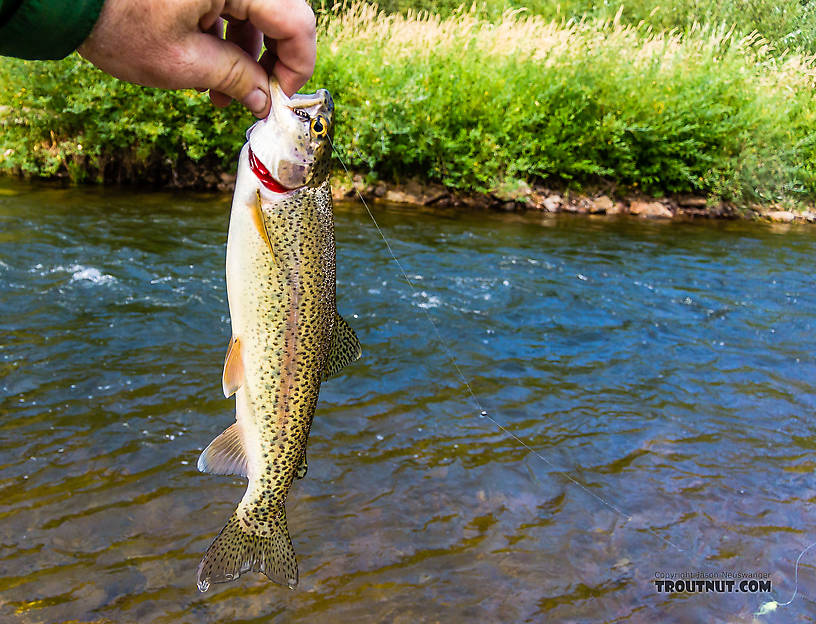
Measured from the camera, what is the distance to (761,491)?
466 cm

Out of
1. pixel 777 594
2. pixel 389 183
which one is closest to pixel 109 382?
pixel 777 594

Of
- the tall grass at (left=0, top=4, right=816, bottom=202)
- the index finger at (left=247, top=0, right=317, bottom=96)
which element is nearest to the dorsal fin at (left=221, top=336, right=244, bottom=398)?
the index finger at (left=247, top=0, right=317, bottom=96)

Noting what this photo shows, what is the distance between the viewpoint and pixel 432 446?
498 cm

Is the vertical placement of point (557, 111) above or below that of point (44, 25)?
below

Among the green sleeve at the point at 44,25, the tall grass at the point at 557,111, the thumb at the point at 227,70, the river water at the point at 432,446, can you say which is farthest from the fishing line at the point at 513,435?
the tall grass at the point at 557,111

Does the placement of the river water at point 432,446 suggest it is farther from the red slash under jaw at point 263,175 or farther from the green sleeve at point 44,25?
the green sleeve at point 44,25

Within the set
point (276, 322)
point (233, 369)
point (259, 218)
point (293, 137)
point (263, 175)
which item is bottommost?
point (233, 369)

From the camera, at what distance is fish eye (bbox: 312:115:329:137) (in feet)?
6.73

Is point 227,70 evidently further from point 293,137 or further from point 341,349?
point 341,349

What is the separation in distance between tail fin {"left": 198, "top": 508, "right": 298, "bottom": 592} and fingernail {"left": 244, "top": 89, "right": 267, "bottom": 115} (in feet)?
4.61

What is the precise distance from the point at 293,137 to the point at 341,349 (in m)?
0.79

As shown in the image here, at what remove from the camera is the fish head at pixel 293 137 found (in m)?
2.01

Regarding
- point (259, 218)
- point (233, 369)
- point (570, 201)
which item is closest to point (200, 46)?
point (259, 218)

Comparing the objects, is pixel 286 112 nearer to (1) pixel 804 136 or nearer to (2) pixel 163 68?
(2) pixel 163 68
